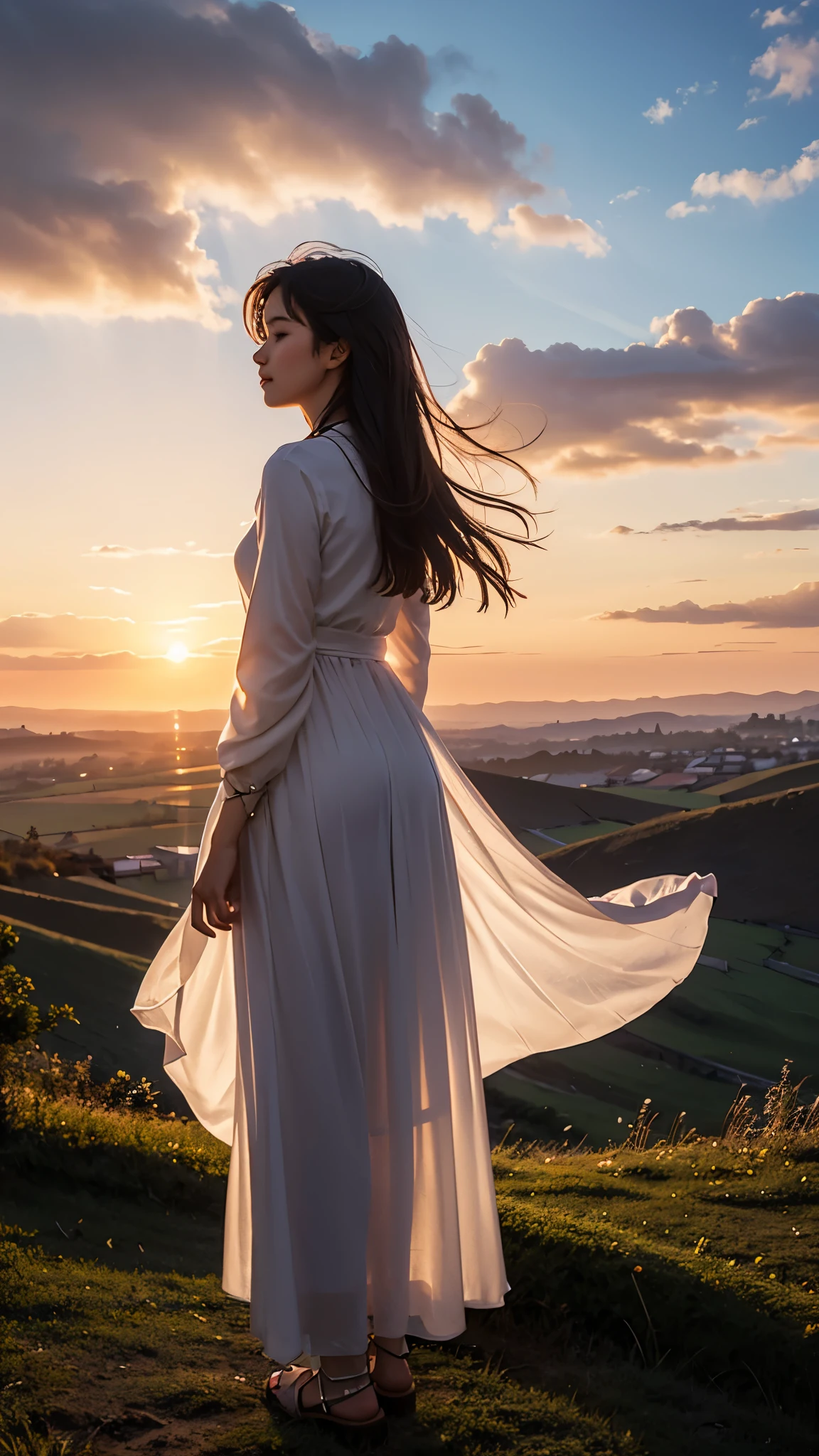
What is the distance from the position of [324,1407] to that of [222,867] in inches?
52.8

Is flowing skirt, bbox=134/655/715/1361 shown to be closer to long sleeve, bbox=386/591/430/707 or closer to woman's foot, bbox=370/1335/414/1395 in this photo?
woman's foot, bbox=370/1335/414/1395

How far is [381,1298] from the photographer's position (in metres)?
2.43

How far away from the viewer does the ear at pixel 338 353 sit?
2488 millimetres

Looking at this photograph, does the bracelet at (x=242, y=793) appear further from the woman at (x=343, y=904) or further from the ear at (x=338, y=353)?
the ear at (x=338, y=353)

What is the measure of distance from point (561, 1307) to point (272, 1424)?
112cm

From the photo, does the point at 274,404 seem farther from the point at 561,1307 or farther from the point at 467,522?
the point at 561,1307

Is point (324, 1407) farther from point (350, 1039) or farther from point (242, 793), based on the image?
point (242, 793)

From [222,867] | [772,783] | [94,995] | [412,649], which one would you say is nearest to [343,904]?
[222,867]

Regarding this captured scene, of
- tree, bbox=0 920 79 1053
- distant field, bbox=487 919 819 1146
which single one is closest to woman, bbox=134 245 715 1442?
tree, bbox=0 920 79 1053

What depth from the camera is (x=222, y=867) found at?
2.36m

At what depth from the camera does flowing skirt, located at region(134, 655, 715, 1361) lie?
2.29 meters

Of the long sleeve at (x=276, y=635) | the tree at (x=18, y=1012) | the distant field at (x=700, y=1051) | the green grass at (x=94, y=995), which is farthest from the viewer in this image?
the distant field at (x=700, y=1051)

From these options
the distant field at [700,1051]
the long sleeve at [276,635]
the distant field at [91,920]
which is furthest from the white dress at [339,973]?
the distant field at [700,1051]

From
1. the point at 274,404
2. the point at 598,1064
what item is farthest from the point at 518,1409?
the point at 598,1064
